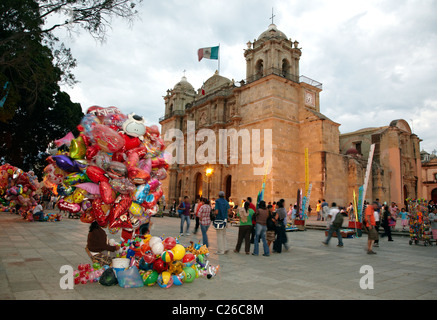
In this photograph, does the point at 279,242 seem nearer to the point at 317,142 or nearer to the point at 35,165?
the point at 317,142

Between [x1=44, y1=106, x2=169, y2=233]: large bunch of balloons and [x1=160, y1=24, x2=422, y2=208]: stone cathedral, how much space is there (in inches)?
766

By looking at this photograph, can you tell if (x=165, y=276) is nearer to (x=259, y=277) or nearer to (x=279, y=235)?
(x=259, y=277)

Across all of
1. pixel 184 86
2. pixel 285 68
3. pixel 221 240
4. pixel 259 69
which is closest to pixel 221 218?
pixel 221 240

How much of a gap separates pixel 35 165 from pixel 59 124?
5.47m

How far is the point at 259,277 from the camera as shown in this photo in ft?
17.2

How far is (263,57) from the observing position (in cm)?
2688

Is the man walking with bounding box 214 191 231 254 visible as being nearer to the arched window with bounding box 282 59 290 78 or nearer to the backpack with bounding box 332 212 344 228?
the backpack with bounding box 332 212 344 228

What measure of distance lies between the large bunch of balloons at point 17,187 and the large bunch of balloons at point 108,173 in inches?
520

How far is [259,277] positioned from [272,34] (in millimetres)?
26564

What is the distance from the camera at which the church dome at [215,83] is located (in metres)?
32.9

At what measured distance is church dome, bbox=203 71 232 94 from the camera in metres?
32.9

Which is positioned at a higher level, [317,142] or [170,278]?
[317,142]

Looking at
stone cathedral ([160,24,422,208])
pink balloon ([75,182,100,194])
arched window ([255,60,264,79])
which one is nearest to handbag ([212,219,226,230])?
pink balloon ([75,182,100,194])
